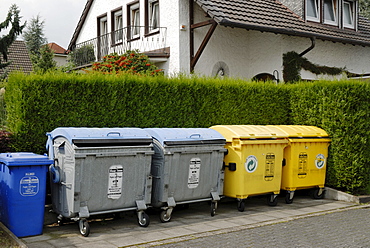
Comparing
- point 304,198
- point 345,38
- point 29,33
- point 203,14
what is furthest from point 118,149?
point 29,33

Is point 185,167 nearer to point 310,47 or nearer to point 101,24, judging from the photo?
point 310,47

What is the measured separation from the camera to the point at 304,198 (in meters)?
10.1

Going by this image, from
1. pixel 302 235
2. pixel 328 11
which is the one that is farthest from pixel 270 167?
pixel 328 11

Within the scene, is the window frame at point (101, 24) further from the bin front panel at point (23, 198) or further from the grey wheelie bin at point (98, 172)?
the bin front panel at point (23, 198)

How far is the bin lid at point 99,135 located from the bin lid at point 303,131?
3.37 m

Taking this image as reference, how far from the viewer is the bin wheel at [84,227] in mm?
6434

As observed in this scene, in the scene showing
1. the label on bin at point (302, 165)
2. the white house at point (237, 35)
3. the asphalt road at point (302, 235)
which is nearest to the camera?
the asphalt road at point (302, 235)

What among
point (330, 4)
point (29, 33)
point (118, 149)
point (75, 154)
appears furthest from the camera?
point (29, 33)

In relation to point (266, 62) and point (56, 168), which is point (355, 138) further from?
point (266, 62)

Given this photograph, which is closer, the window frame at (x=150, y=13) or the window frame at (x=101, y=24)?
the window frame at (x=150, y=13)

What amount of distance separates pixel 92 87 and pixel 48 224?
2455mm

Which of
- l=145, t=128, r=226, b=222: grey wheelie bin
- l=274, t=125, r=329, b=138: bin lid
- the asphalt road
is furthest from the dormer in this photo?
the asphalt road

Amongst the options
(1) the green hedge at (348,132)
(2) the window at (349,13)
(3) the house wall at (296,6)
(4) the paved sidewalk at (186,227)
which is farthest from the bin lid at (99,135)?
(2) the window at (349,13)

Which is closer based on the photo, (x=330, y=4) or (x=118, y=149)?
(x=118, y=149)
